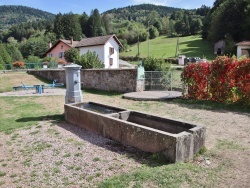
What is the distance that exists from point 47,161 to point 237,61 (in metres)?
9.04

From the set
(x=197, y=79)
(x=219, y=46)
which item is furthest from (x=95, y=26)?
(x=197, y=79)

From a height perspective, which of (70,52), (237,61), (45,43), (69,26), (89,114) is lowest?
(89,114)

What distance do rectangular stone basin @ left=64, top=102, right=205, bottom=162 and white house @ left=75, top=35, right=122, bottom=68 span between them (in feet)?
103

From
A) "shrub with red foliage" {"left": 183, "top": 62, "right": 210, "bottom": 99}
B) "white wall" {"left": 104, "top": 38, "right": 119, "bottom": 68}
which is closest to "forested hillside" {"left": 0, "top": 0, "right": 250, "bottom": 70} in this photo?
"white wall" {"left": 104, "top": 38, "right": 119, "bottom": 68}

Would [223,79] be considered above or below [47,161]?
above

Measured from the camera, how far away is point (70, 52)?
36531mm

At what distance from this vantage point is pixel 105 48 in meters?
38.5

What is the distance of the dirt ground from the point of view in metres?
4.23

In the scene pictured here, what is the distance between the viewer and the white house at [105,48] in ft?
126

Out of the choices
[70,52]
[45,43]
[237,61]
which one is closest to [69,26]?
[45,43]

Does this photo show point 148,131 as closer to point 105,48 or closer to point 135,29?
point 105,48

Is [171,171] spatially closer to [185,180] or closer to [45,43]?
[185,180]

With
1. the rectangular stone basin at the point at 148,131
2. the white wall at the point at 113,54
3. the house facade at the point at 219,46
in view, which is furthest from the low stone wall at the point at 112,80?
the house facade at the point at 219,46

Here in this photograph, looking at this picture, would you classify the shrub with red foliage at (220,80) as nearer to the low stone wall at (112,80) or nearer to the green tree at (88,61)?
the low stone wall at (112,80)
